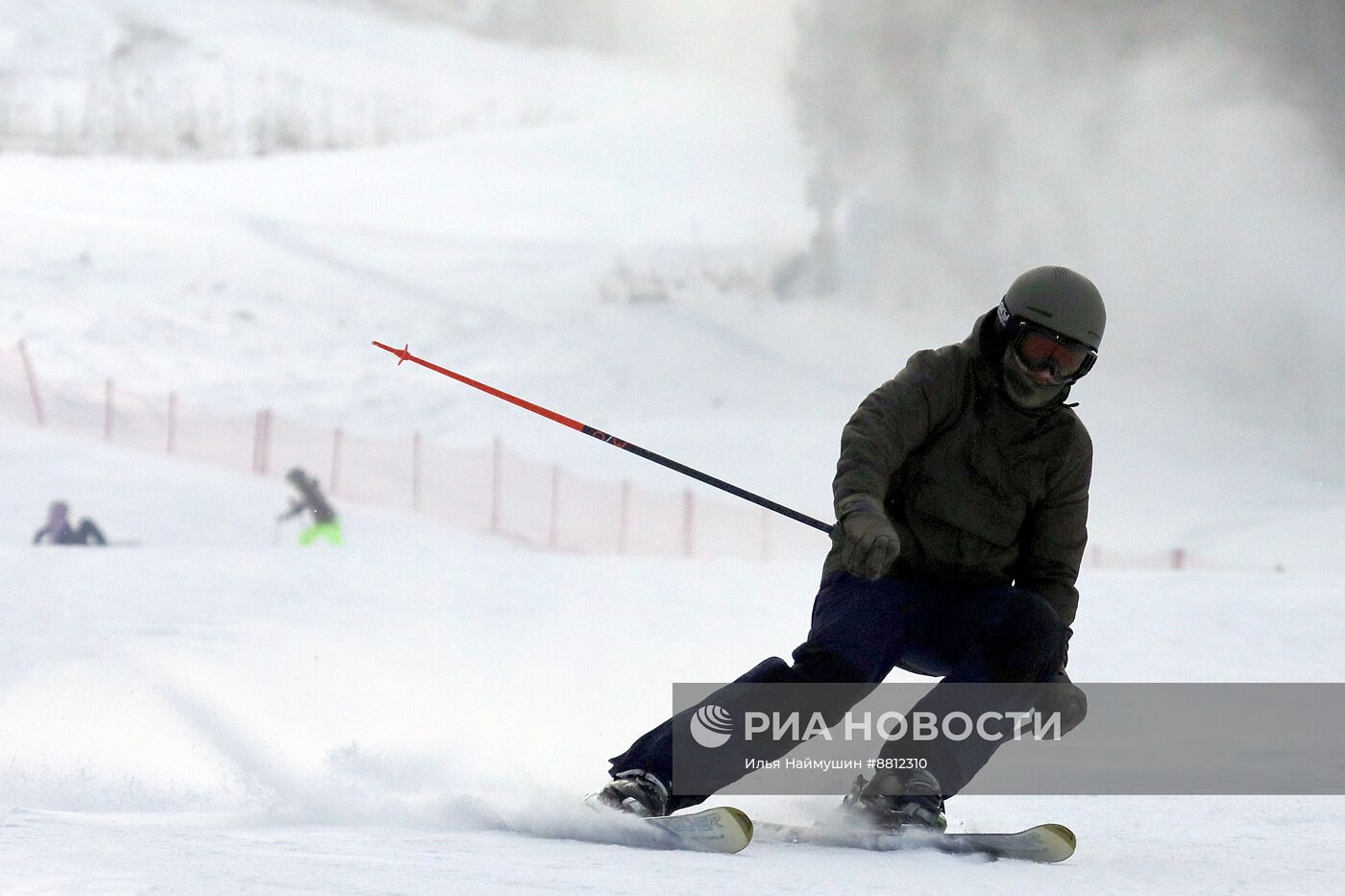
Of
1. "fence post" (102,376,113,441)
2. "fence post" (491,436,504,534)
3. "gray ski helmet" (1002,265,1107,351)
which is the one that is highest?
"fence post" (102,376,113,441)

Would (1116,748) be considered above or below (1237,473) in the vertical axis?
below

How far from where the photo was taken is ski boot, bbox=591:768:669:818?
189 cm

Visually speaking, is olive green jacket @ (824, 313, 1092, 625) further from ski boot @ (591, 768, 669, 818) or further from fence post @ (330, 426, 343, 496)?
fence post @ (330, 426, 343, 496)

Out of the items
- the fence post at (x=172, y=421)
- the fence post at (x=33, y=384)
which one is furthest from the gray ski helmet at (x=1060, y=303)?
the fence post at (x=33, y=384)

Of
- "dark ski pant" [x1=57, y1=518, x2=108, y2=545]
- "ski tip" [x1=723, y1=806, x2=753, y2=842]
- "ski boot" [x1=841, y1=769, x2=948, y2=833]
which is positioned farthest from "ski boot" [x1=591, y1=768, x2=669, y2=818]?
"dark ski pant" [x1=57, y1=518, x2=108, y2=545]

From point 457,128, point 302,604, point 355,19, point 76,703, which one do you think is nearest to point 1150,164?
point 457,128

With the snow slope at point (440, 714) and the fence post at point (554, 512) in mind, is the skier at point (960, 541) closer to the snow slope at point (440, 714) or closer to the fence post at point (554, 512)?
the snow slope at point (440, 714)

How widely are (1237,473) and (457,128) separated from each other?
1372cm

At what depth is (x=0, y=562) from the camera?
5957mm

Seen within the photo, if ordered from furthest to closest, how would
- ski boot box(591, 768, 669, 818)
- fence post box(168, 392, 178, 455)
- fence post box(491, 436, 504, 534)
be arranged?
fence post box(168, 392, 178, 455) → fence post box(491, 436, 504, 534) → ski boot box(591, 768, 669, 818)

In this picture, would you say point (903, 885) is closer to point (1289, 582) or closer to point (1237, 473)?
point (1289, 582)

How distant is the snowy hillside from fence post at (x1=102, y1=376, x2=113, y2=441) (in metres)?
0.42

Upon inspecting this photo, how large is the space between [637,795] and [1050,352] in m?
0.74

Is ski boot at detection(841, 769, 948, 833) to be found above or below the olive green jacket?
below
